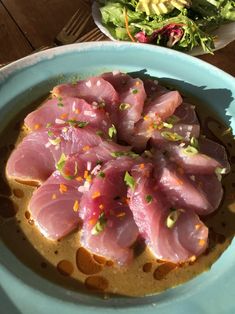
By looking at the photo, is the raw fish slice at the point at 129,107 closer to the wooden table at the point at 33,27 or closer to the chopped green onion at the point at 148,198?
the chopped green onion at the point at 148,198

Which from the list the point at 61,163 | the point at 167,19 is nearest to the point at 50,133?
the point at 61,163

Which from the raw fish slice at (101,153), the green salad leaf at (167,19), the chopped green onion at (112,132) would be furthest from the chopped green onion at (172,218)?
the green salad leaf at (167,19)

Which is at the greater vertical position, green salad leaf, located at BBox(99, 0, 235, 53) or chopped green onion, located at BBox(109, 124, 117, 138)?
chopped green onion, located at BBox(109, 124, 117, 138)

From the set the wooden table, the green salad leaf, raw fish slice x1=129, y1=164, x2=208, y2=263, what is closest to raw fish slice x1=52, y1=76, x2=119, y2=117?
raw fish slice x1=129, y1=164, x2=208, y2=263

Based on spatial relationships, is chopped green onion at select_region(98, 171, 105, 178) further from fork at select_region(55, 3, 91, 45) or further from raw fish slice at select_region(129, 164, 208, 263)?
fork at select_region(55, 3, 91, 45)

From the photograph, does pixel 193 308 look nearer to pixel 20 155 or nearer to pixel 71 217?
pixel 71 217

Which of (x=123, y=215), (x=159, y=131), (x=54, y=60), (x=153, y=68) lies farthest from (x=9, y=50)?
(x=123, y=215)
